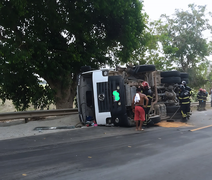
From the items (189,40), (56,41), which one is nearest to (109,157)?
(56,41)

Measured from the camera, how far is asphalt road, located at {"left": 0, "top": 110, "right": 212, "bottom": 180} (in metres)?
4.11

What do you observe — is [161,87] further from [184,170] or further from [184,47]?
[184,47]

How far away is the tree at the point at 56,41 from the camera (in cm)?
1130

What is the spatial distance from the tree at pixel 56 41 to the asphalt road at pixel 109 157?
17.3 feet

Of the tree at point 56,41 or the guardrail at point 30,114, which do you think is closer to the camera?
the guardrail at point 30,114

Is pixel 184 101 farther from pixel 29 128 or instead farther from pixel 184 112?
pixel 29 128

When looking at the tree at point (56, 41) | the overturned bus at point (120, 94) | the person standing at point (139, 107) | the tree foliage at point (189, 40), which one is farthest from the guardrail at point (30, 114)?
the tree foliage at point (189, 40)

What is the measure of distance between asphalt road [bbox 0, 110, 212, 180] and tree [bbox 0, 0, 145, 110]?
5288 mm

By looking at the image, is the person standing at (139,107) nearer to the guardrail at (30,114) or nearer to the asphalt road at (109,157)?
the asphalt road at (109,157)

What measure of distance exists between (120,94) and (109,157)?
14.3 ft

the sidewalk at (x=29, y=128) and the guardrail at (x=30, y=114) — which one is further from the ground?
the guardrail at (x=30, y=114)

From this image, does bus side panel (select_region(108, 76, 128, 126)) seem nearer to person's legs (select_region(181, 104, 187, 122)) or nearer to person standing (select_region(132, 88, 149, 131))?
person standing (select_region(132, 88, 149, 131))

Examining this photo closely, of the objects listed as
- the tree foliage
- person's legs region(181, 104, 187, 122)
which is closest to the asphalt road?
person's legs region(181, 104, 187, 122)

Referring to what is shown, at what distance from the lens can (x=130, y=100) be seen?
955cm
